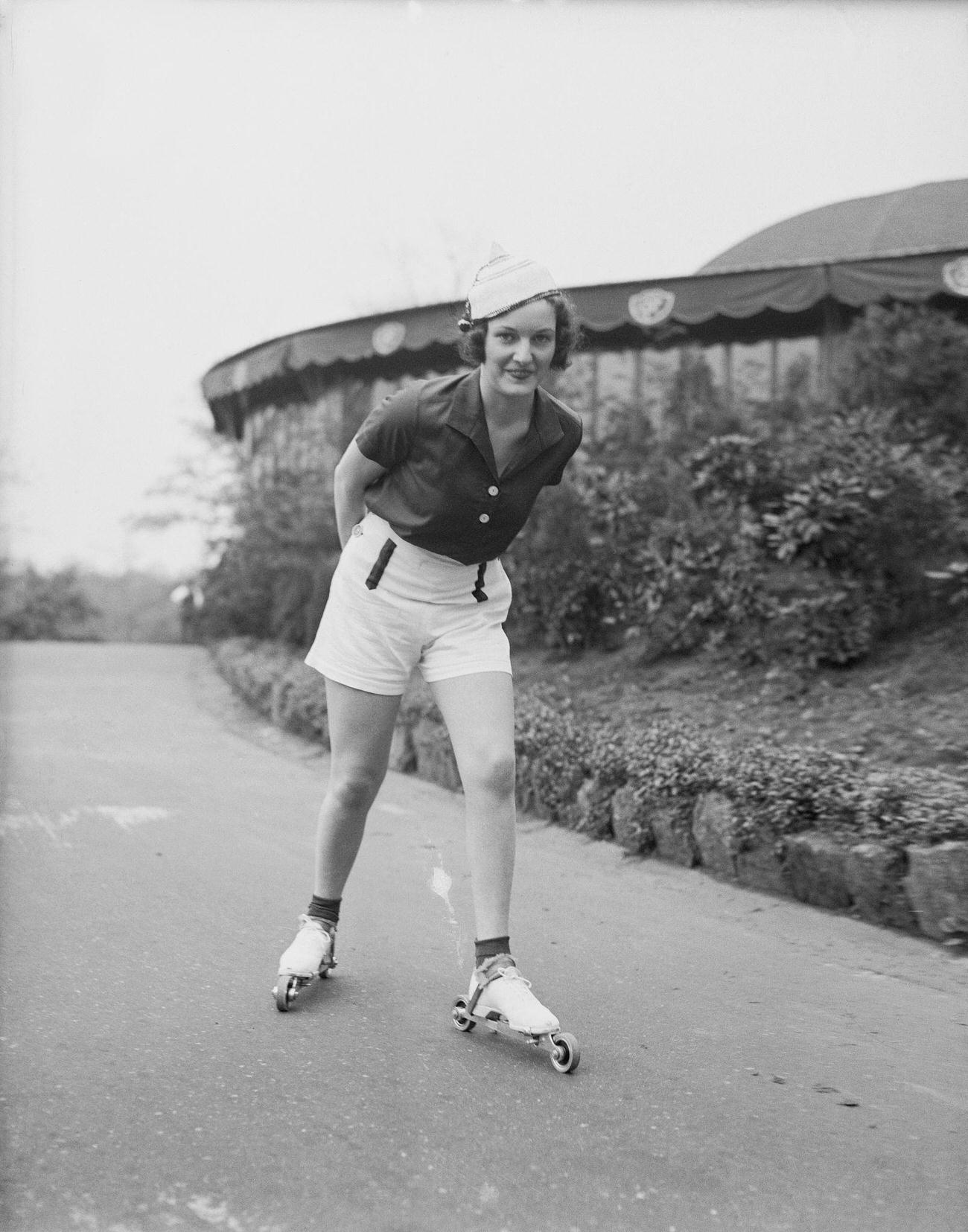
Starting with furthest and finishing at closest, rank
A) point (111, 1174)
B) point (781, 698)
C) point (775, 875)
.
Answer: point (781, 698)
point (775, 875)
point (111, 1174)

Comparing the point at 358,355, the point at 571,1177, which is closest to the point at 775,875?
the point at 571,1177

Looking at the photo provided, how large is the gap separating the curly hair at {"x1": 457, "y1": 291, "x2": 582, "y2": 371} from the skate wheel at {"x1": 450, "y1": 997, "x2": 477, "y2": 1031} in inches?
61.6

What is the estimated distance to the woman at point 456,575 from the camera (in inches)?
123

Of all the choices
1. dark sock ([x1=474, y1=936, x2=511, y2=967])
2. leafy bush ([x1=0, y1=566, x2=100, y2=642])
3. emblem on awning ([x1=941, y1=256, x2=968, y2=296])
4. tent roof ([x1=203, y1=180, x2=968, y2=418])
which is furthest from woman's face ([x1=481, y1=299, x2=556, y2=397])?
leafy bush ([x1=0, y1=566, x2=100, y2=642])

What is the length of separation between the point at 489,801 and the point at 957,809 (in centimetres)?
198

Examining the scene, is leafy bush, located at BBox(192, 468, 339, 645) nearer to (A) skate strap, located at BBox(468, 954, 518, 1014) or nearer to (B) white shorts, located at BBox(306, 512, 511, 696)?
(B) white shorts, located at BBox(306, 512, 511, 696)

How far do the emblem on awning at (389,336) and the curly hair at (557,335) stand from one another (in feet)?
31.4

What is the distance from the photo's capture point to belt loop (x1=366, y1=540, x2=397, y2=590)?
10.8ft

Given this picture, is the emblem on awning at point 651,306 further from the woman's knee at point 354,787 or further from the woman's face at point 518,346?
the woman's knee at point 354,787

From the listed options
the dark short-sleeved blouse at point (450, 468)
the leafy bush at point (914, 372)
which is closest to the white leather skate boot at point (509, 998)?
the dark short-sleeved blouse at point (450, 468)

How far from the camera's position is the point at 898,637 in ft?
24.4

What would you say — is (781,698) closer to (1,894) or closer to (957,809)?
(957,809)

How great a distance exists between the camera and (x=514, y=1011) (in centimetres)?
295

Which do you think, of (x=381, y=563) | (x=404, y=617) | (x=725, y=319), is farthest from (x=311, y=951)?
(x=725, y=319)
